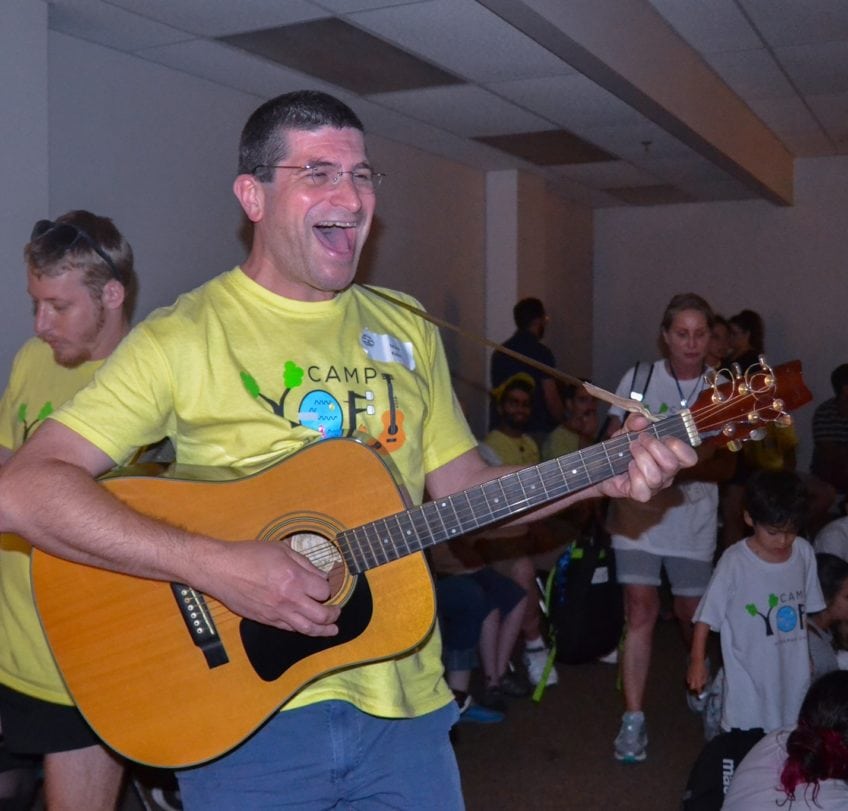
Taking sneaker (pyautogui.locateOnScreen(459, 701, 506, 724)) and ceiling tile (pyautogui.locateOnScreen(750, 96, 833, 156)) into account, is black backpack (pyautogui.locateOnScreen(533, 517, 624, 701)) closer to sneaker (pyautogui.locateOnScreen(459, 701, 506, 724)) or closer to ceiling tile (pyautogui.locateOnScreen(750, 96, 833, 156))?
sneaker (pyautogui.locateOnScreen(459, 701, 506, 724))

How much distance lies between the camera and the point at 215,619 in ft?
5.47

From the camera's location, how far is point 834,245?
10.3 m

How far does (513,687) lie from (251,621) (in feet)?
11.8

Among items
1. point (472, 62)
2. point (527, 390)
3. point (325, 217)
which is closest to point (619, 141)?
point (472, 62)

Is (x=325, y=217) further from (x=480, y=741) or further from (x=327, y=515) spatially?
(x=480, y=741)

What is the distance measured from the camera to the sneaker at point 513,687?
5016 millimetres

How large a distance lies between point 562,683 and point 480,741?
0.91 metres

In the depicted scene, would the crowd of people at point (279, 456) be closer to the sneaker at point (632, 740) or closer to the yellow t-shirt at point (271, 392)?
the yellow t-shirt at point (271, 392)

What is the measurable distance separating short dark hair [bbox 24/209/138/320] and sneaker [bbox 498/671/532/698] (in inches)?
124

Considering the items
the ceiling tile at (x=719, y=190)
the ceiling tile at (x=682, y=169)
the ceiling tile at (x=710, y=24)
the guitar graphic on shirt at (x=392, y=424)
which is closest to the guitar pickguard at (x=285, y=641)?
the guitar graphic on shirt at (x=392, y=424)

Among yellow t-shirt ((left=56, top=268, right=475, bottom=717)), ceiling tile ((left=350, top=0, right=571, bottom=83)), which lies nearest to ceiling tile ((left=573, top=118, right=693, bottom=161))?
ceiling tile ((left=350, top=0, right=571, bottom=83))

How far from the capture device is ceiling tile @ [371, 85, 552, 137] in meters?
6.39

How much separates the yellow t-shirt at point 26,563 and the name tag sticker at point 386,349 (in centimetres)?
93

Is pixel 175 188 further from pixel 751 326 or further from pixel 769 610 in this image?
pixel 751 326
